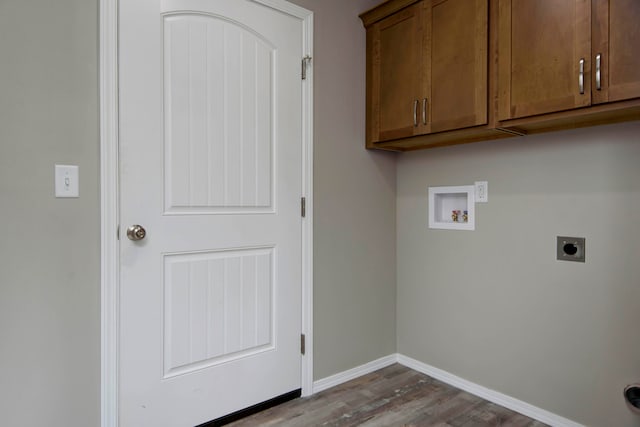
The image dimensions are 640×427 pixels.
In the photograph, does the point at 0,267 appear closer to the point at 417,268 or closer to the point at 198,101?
the point at 198,101

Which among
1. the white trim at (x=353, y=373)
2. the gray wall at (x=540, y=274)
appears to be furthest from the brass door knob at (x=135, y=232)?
the gray wall at (x=540, y=274)

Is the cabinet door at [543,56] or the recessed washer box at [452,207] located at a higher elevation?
the cabinet door at [543,56]

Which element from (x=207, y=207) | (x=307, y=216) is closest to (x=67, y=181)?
(x=207, y=207)

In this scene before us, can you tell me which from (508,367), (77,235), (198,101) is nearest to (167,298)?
(77,235)

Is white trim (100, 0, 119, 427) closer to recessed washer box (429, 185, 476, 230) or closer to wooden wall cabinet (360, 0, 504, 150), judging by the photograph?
wooden wall cabinet (360, 0, 504, 150)

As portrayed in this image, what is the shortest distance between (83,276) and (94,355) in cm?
33

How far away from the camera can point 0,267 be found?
51.3 inches

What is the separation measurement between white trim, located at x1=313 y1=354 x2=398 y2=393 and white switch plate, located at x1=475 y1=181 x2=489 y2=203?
1.23m

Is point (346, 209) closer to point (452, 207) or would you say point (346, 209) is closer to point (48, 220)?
point (452, 207)

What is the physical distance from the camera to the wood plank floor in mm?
1835

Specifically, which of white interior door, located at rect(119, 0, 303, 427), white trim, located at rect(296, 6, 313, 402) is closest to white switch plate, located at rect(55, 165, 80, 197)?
white interior door, located at rect(119, 0, 303, 427)

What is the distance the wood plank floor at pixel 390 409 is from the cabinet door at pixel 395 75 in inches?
59.0

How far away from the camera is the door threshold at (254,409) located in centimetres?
179

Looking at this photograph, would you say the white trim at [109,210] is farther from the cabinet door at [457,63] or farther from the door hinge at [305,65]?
the cabinet door at [457,63]
